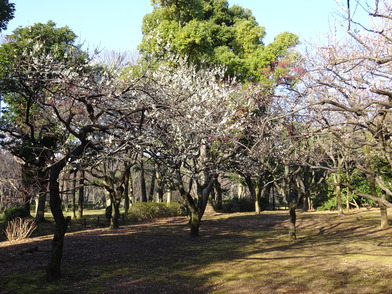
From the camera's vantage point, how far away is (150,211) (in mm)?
27875

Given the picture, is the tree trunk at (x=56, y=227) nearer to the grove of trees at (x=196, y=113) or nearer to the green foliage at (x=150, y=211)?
the grove of trees at (x=196, y=113)

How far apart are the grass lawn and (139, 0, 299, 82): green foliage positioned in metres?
11.0

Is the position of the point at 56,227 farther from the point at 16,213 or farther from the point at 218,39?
the point at 218,39

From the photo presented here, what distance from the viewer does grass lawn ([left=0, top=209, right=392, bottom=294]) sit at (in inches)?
356

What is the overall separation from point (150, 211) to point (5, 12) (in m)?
16.4

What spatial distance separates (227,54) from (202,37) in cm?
353

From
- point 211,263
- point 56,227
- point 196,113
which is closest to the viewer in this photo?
point 56,227

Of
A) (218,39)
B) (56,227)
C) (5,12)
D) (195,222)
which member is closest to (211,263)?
(56,227)

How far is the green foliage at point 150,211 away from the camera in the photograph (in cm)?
2730

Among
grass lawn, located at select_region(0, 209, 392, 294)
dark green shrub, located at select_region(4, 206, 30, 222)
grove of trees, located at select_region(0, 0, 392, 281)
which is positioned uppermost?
grove of trees, located at select_region(0, 0, 392, 281)

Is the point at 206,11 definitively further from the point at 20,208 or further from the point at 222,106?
the point at 20,208

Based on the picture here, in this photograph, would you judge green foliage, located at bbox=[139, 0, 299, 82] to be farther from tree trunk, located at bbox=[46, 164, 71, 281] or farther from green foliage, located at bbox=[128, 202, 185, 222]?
tree trunk, located at bbox=[46, 164, 71, 281]

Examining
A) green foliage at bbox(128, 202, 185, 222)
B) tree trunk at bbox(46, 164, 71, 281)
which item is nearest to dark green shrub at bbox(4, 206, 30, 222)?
green foliage at bbox(128, 202, 185, 222)

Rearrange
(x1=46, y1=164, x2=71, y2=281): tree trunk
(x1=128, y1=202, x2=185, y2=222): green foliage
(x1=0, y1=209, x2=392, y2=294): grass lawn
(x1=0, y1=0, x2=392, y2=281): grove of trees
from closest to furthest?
(x1=0, y1=209, x2=392, y2=294): grass lawn, (x1=46, y1=164, x2=71, y2=281): tree trunk, (x1=0, y1=0, x2=392, y2=281): grove of trees, (x1=128, y1=202, x2=185, y2=222): green foliage
